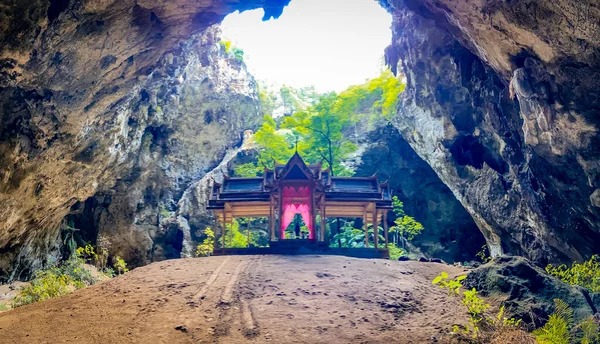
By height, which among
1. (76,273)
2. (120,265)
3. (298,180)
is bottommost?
(120,265)

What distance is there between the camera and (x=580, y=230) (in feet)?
42.2

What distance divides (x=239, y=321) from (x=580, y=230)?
455 inches

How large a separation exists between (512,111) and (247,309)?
38.8ft

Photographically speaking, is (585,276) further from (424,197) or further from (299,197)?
(424,197)

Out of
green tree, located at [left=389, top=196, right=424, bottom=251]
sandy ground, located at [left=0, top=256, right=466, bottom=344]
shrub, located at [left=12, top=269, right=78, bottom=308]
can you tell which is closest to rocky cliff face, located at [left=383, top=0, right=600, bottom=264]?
green tree, located at [left=389, top=196, right=424, bottom=251]

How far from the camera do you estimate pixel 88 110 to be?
14.2 m

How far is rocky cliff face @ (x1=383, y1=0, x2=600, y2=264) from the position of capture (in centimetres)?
970

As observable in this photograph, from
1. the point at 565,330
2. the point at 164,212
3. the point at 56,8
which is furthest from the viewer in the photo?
the point at 164,212

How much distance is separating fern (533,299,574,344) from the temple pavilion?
345 inches

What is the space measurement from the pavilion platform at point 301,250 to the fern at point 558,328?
8.26 metres

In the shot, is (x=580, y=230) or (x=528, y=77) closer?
(x=528, y=77)

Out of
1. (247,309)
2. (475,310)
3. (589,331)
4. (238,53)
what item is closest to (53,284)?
(247,309)

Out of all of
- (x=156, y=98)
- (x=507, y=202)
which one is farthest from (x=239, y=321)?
(x=156, y=98)

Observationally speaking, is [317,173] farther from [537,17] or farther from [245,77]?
[245,77]
